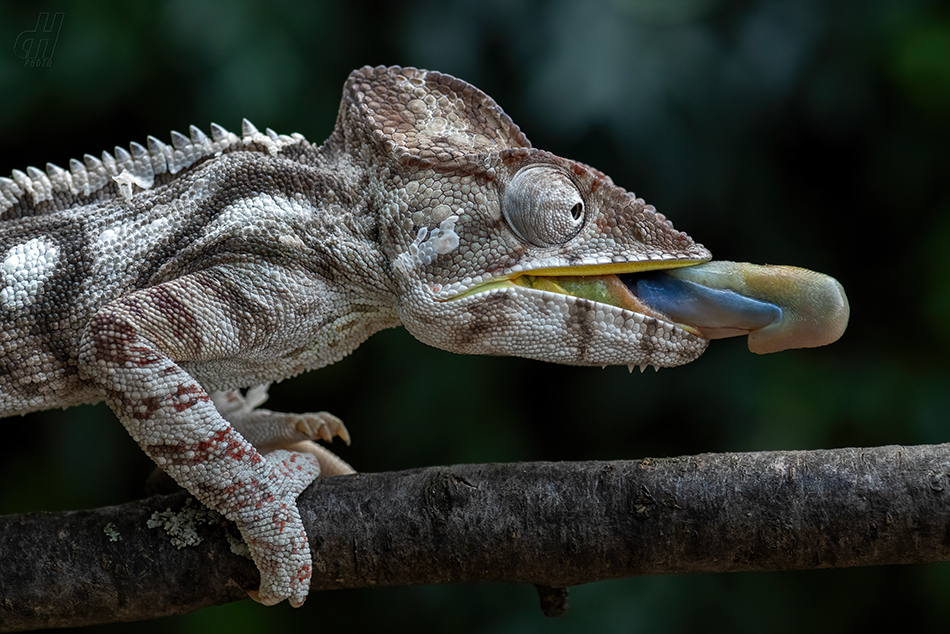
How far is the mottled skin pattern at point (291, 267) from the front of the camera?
4.89 feet

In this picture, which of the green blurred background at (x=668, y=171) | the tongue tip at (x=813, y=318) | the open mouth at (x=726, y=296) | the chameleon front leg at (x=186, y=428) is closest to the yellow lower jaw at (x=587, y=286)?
the open mouth at (x=726, y=296)

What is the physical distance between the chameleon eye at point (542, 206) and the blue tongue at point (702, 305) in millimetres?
167

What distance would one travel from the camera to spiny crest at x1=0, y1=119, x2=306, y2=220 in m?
1.82

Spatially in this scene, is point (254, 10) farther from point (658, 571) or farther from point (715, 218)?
point (658, 571)

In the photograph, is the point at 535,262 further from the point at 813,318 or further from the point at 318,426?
the point at 318,426

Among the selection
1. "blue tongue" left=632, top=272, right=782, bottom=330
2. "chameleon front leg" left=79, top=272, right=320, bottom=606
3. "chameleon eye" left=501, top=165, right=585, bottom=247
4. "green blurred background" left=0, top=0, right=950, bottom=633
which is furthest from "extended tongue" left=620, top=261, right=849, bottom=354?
"green blurred background" left=0, top=0, right=950, bottom=633

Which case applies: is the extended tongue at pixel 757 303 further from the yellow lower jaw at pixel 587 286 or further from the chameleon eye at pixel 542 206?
the chameleon eye at pixel 542 206

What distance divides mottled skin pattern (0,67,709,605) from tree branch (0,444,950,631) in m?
0.13

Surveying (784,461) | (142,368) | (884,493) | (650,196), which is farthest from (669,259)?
(650,196)

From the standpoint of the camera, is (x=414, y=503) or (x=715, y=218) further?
(x=715, y=218)

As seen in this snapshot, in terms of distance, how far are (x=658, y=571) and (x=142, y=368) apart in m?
0.98

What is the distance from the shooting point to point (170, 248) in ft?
5.60

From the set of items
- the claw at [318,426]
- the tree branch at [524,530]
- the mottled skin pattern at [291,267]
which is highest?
the mottled skin pattern at [291,267]

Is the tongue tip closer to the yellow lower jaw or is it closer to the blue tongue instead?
the blue tongue
